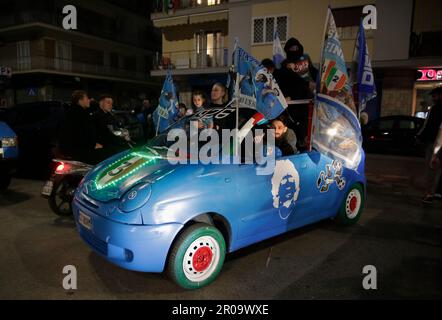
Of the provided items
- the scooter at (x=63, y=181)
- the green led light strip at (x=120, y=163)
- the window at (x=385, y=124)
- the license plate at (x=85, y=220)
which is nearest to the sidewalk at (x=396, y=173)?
the window at (x=385, y=124)

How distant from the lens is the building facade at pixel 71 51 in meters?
26.4

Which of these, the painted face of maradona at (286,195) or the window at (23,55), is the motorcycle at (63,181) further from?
the window at (23,55)

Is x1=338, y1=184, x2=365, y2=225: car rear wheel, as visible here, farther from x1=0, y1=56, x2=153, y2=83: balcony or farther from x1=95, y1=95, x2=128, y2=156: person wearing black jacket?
x1=0, y1=56, x2=153, y2=83: balcony

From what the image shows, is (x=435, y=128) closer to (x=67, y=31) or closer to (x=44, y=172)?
(x=44, y=172)

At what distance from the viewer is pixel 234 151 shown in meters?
3.54

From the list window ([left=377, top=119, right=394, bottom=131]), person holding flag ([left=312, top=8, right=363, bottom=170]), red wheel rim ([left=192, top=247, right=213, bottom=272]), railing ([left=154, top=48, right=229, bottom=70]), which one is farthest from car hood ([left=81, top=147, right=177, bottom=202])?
railing ([left=154, top=48, right=229, bottom=70])

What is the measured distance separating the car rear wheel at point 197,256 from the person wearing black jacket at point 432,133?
454 centimetres

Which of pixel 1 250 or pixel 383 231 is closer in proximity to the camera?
pixel 1 250

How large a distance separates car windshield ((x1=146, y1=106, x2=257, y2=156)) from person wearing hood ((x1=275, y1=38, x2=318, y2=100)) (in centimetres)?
124

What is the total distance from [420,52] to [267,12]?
23.3 feet

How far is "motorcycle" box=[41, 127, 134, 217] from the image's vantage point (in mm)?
5051

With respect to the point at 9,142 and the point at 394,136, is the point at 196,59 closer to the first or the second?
the point at 394,136

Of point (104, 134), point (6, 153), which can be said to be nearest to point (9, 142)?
point (6, 153)

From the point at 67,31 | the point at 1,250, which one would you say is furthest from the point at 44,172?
the point at 67,31
